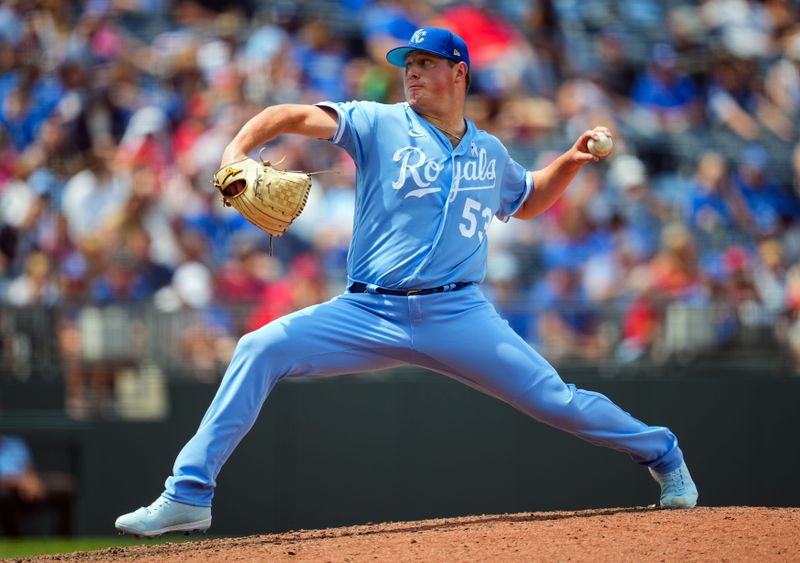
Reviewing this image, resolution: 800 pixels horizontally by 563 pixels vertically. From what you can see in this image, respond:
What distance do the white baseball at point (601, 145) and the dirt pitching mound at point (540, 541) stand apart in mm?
1553

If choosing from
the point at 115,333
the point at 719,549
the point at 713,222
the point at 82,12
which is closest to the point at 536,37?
the point at 713,222

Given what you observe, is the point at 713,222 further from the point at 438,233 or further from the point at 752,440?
the point at 438,233

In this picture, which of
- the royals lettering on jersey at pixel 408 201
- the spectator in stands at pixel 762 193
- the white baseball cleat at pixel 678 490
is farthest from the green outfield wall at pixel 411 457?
the royals lettering on jersey at pixel 408 201

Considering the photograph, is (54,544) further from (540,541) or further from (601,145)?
(601,145)

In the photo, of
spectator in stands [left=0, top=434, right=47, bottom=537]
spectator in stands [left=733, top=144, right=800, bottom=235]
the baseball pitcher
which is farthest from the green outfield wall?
the baseball pitcher

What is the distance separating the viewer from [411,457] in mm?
8141

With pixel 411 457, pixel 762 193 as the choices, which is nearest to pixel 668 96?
pixel 762 193

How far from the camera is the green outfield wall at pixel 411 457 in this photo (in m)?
8.07

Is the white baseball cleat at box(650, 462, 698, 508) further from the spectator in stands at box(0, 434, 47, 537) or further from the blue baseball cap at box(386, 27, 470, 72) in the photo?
the spectator in stands at box(0, 434, 47, 537)

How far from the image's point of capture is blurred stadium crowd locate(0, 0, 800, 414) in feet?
26.4

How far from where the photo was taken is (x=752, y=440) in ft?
26.5

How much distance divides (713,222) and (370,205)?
5.57 m

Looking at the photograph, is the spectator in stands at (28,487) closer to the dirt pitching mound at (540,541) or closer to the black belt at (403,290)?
the dirt pitching mound at (540,541)

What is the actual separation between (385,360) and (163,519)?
108cm
